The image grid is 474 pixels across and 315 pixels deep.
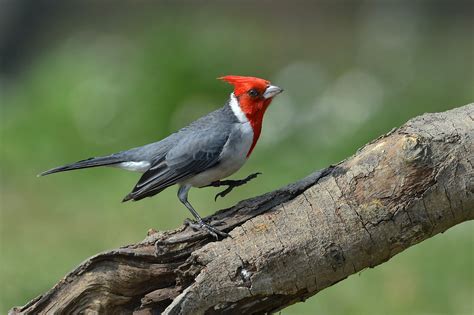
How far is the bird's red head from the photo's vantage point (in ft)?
14.1

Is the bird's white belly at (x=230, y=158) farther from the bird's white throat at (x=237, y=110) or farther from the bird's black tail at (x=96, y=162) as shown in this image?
the bird's black tail at (x=96, y=162)

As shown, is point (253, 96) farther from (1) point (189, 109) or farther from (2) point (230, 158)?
(1) point (189, 109)

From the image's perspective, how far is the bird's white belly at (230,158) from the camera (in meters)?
4.12

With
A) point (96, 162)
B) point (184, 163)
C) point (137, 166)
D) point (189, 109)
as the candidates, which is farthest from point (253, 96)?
point (189, 109)

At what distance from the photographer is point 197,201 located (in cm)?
706

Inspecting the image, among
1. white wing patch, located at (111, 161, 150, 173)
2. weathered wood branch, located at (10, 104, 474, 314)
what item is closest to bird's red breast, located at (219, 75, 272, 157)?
white wing patch, located at (111, 161, 150, 173)

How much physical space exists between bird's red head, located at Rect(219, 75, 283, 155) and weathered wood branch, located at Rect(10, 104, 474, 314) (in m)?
0.81

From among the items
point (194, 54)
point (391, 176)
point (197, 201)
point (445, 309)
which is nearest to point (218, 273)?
point (391, 176)

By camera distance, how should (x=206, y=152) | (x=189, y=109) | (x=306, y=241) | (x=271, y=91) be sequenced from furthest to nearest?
(x=189, y=109), (x=271, y=91), (x=206, y=152), (x=306, y=241)

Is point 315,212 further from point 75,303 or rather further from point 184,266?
point 75,303

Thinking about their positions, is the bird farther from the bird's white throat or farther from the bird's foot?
the bird's foot

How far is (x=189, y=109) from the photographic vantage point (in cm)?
813

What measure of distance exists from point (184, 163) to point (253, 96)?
1.47 ft

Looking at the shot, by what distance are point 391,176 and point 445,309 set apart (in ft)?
7.02
